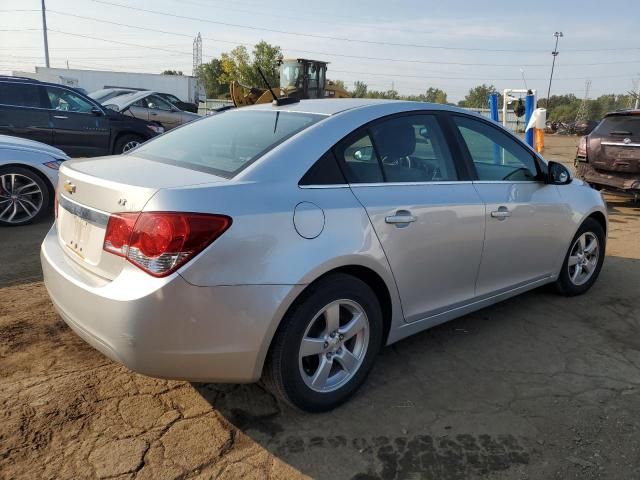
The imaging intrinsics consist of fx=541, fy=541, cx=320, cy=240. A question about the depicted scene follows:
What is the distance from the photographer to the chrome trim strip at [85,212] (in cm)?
249

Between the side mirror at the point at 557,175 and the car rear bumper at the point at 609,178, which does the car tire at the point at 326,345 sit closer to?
the side mirror at the point at 557,175

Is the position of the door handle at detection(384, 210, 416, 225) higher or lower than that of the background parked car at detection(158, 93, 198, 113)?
lower

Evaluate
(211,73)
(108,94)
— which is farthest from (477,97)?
(108,94)

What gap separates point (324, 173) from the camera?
9.00ft

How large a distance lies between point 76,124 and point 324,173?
8.25 m

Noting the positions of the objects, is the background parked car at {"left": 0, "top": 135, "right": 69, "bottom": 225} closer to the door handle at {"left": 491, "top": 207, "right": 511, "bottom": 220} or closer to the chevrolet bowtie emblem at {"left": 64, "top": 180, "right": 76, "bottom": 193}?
the chevrolet bowtie emblem at {"left": 64, "top": 180, "right": 76, "bottom": 193}

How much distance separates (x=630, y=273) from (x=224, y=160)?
15.0 ft

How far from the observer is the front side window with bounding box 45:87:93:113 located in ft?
30.5

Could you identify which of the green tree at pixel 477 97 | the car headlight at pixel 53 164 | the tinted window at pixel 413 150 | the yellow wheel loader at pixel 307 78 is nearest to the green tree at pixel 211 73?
the green tree at pixel 477 97

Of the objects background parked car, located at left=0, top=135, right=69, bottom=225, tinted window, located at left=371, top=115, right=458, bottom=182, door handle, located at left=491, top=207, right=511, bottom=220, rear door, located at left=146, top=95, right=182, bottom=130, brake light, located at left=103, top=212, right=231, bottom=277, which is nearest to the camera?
brake light, located at left=103, top=212, right=231, bottom=277

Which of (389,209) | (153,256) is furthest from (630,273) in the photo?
(153,256)

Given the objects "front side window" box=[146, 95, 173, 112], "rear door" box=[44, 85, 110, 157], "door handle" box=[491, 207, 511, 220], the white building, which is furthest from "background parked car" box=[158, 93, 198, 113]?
the white building

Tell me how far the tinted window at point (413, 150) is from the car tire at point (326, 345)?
76cm

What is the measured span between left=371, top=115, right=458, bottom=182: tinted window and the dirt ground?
119 cm
